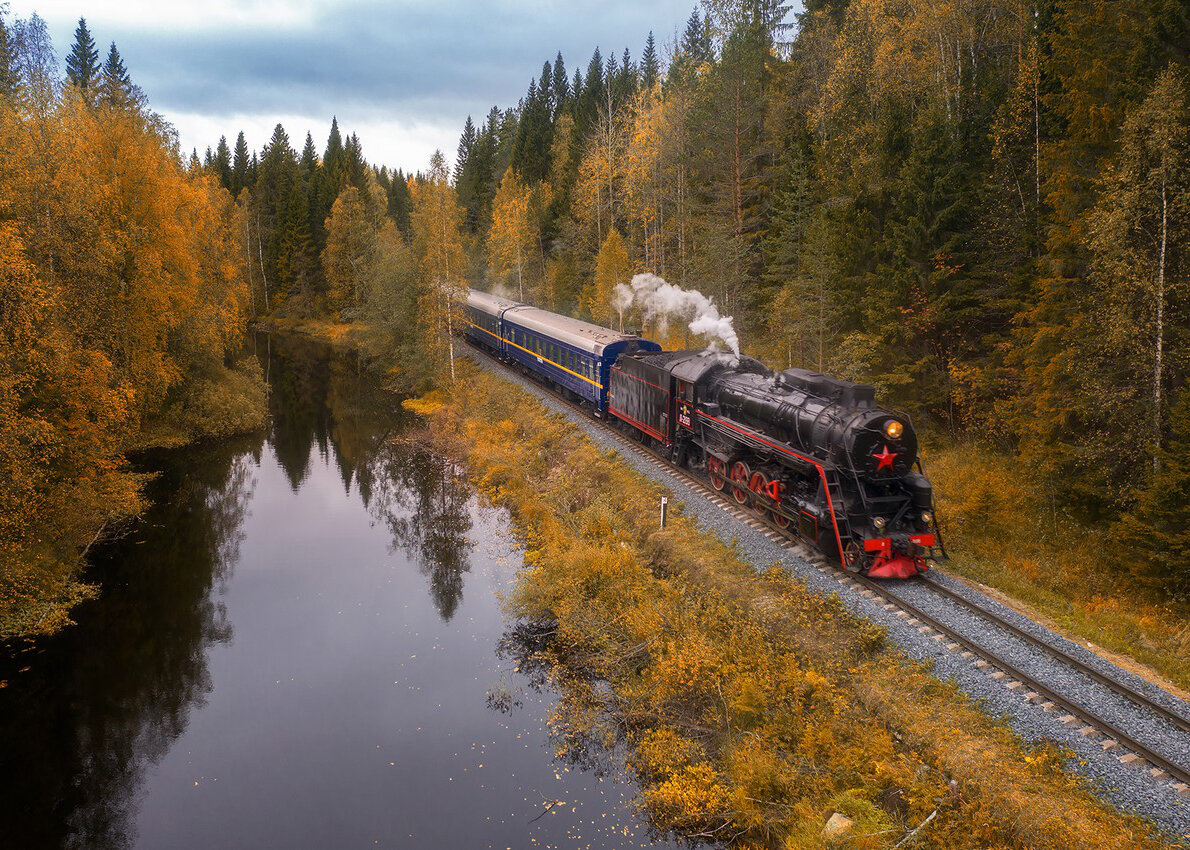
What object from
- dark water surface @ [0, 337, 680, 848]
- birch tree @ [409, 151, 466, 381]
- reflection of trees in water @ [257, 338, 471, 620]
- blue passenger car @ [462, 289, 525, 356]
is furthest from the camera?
blue passenger car @ [462, 289, 525, 356]

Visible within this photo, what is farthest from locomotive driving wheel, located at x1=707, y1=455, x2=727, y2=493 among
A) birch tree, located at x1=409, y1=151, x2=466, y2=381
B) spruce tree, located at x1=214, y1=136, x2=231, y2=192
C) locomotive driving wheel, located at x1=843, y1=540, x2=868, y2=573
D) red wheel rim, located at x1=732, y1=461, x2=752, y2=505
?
spruce tree, located at x1=214, y1=136, x2=231, y2=192

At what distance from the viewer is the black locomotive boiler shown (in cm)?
1343

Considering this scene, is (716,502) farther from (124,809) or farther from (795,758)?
(124,809)

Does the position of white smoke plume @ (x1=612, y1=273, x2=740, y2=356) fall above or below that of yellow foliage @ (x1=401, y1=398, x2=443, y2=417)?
above

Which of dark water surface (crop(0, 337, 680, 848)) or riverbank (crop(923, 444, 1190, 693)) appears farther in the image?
riverbank (crop(923, 444, 1190, 693))

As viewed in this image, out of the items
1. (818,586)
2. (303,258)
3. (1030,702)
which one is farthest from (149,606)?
(303,258)

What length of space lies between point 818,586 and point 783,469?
335cm

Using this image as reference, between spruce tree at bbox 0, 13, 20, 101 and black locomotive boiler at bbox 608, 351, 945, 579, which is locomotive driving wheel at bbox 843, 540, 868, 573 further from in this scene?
spruce tree at bbox 0, 13, 20, 101

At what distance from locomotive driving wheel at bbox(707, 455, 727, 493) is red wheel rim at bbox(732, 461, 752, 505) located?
1.27 feet

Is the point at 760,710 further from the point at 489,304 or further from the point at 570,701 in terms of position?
the point at 489,304

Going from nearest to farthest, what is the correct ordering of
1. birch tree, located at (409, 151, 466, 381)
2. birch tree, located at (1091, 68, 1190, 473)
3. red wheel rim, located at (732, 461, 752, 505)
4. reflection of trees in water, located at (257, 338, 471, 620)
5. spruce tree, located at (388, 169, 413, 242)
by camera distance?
birch tree, located at (1091, 68, 1190, 473), red wheel rim, located at (732, 461, 752, 505), reflection of trees in water, located at (257, 338, 471, 620), birch tree, located at (409, 151, 466, 381), spruce tree, located at (388, 169, 413, 242)

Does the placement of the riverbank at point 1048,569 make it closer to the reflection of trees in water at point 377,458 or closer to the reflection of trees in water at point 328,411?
the reflection of trees in water at point 377,458

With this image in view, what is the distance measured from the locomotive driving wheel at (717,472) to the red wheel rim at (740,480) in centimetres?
39

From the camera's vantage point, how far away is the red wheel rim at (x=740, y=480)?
17312mm
